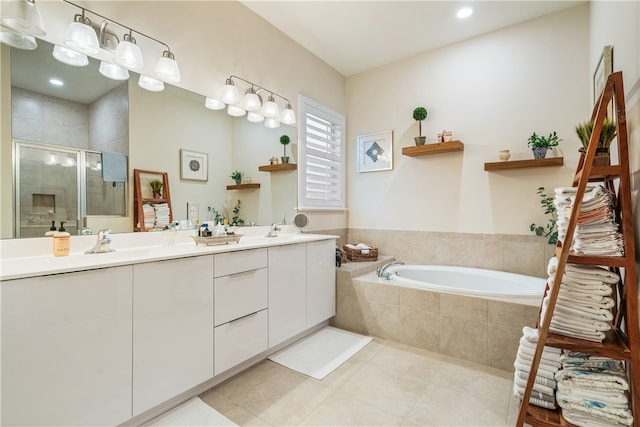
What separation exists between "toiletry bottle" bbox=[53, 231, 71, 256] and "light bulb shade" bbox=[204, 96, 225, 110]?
4.05 feet

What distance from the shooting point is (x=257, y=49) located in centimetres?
253

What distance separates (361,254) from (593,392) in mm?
2082

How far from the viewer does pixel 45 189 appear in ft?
4.59

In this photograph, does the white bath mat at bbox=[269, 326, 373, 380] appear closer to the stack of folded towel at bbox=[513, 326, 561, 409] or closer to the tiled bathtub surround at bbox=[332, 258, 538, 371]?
the tiled bathtub surround at bbox=[332, 258, 538, 371]

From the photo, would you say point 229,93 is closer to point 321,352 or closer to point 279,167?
point 279,167

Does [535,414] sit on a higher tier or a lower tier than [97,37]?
lower

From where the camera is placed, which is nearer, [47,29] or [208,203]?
[47,29]

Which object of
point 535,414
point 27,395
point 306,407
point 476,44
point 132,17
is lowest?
point 306,407

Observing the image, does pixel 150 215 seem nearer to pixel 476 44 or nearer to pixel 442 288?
pixel 442 288

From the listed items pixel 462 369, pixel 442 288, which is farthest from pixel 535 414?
pixel 442 288

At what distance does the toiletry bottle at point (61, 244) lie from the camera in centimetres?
138

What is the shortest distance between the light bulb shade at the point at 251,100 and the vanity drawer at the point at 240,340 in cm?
160

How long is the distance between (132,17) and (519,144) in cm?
316

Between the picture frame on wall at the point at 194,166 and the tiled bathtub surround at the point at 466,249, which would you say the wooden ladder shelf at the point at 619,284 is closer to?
the tiled bathtub surround at the point at 466,249
